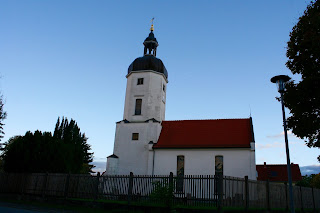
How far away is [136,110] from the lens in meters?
29.8

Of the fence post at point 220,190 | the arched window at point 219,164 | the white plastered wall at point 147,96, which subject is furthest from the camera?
the white plastered wall at point 147,96

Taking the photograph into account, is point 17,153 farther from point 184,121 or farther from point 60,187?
point 184,121

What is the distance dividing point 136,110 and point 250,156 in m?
12.5

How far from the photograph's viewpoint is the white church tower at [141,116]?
2728 centimetres

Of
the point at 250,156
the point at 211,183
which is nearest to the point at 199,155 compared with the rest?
the point at 250,156

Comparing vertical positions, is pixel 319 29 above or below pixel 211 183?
above

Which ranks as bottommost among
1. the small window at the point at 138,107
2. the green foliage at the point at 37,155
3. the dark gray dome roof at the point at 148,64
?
the green foliage at the point at 37,155

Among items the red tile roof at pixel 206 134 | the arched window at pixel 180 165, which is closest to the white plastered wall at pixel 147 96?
the red tile roof at pixel 206 134

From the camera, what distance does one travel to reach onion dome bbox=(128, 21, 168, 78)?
30.6m

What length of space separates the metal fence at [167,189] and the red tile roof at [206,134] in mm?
7199

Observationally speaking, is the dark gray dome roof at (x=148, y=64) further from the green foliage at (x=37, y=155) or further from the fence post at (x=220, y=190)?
the fence post at (x=220, y=190)

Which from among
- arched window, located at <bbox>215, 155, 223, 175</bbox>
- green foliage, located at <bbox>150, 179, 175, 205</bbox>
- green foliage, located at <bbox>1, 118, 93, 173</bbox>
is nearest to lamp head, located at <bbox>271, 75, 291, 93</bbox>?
green foliage, located at <bbox>150, 179, 175, 205</bbox>

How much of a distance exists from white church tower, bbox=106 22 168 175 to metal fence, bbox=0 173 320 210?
9024mm

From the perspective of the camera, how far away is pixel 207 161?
2502 centimetres
